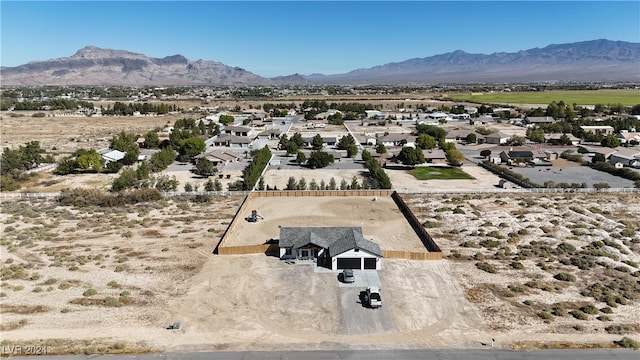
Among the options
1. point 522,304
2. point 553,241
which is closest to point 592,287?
point 522,304

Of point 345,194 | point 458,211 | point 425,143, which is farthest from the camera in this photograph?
point 425,143

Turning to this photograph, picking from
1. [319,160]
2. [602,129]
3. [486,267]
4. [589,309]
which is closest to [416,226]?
[486,267]

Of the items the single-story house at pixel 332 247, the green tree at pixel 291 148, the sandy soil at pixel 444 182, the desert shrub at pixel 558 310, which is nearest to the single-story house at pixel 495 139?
the sandy soil at pixel 444 182

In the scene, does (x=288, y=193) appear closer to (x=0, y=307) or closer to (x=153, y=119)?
(x=0, y=307)

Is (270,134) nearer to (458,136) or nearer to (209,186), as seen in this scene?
(458,136)

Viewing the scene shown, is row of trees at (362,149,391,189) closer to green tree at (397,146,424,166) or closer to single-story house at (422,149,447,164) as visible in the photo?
green tree at (397,146,424,166)

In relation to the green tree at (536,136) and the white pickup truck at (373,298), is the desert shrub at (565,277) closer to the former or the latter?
the white pickup truck at (373,298)

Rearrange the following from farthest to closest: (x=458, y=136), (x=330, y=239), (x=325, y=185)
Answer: (x=458, y=136) < (x=325, y=185) < (x=330, y=239)

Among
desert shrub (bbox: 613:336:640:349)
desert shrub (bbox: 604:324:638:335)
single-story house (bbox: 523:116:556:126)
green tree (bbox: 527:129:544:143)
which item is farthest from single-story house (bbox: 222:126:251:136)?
desert shrub (bbox: 613:336:640:349)
